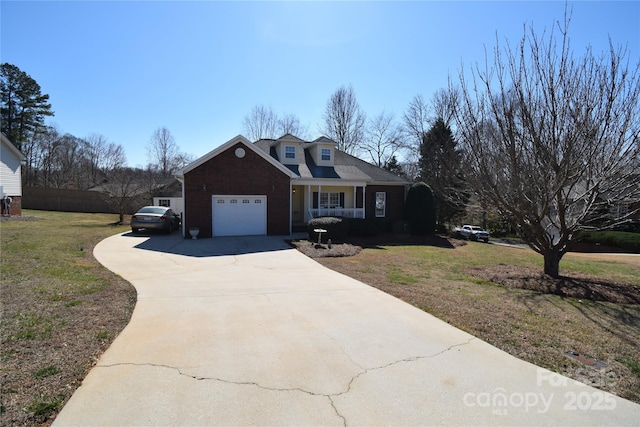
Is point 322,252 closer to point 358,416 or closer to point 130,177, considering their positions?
Answer: point 358,416

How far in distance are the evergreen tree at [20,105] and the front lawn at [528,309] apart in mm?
44462

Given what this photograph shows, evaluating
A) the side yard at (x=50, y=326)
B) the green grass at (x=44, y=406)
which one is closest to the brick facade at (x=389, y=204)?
the side yard at (x=50, y=326)

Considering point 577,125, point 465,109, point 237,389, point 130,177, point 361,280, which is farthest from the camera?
point 130,177

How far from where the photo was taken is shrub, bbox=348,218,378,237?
1864 cm

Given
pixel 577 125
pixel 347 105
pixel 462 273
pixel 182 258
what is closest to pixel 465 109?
pixel 577 125

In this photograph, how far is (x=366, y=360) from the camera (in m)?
4.09

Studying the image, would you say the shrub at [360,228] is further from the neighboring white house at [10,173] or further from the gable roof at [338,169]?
the neighboring white house at [10,173]

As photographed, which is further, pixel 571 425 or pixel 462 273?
pixel 462 273

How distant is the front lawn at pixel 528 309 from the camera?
4.29 meters

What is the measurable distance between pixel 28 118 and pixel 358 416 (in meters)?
50.9

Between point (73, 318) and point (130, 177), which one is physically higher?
point (130, 177)

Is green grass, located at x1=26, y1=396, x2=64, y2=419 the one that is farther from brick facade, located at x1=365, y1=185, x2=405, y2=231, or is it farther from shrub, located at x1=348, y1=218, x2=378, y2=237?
brick facade, located at x1=365, y1=185, x2=405, y2=231

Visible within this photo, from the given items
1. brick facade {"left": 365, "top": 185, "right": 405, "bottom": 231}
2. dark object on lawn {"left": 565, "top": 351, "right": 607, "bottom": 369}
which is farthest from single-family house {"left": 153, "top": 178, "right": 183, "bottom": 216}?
dark object on lawn {"left": 565, "top": 351, "right": 607, "bottom": 369}

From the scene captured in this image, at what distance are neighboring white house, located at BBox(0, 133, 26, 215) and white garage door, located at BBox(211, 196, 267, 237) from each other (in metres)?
16.9
